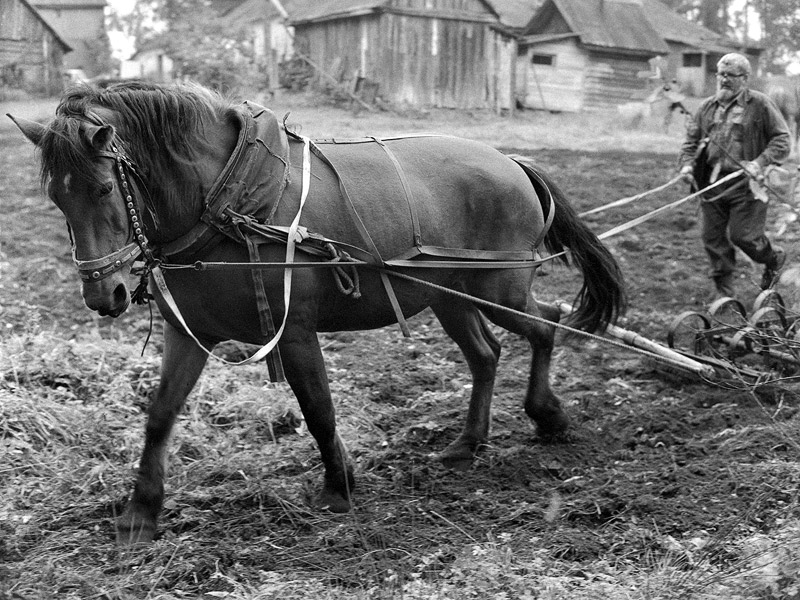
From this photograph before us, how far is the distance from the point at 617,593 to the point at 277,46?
26675 millimetres

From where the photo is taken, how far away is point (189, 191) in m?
4.04

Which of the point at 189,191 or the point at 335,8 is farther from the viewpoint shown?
the point at 335,8

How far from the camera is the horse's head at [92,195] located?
11.8ft

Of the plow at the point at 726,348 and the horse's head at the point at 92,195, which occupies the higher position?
the horse's head at the point at 92,195

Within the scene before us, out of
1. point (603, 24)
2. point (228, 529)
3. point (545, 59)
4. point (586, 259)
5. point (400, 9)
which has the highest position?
point (400, 9)

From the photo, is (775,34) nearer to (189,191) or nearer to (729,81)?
(729,81)

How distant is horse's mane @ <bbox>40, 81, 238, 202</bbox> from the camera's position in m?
3.84

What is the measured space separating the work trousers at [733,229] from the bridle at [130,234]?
15.4ft

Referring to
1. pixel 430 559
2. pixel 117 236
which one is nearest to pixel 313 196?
pixel 117 236

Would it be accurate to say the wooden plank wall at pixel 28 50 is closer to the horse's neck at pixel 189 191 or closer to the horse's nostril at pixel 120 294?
the horse's neck at pixel 189 191

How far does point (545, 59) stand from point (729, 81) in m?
21.4

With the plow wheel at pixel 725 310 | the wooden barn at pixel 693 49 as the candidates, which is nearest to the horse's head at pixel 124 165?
the plow wheel at pixel 725 310

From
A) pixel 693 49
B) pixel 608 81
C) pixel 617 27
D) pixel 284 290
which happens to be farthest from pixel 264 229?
pixel 693 49

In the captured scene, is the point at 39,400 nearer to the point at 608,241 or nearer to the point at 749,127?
the point at 749,127
